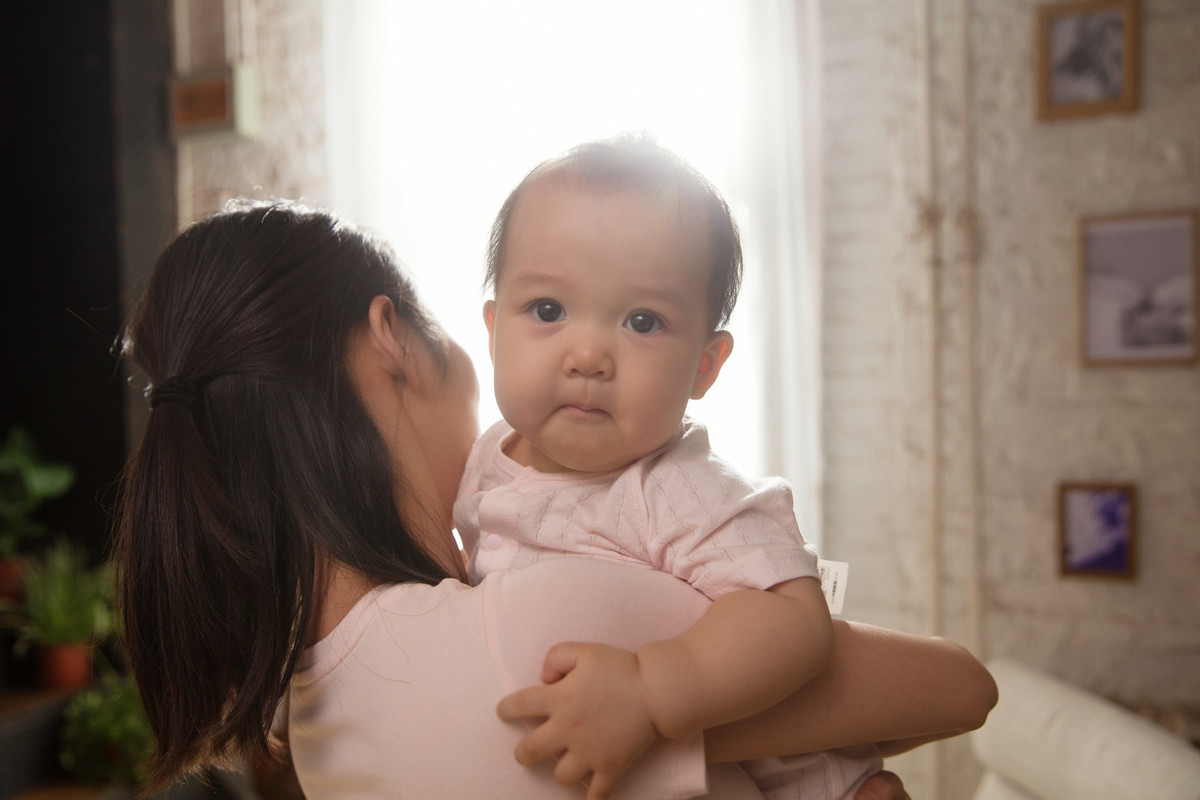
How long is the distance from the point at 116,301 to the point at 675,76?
2419 millimetres

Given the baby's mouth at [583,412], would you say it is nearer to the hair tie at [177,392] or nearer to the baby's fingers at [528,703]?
the baby's fingers at [528,703]

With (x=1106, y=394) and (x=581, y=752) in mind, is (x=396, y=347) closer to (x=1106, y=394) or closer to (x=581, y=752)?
(x=581, y=752)

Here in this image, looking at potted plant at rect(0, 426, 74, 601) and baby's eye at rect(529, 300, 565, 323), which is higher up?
baby's eye at rect(529, 300, 565, 323)

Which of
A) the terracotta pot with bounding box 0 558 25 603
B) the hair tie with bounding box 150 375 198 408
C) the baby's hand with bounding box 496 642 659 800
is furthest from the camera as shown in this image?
the terracotta pot with bounding box 0 558 25 603

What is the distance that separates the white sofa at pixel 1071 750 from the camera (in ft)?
4.75

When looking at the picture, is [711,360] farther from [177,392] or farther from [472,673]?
[177,392]

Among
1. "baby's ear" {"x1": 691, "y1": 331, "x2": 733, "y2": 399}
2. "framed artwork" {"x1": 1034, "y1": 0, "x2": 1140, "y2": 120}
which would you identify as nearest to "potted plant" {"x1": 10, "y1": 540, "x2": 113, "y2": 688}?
"baby's ear" {"x1": 691, "y1": 331, "x2": 733, "y2": 399}

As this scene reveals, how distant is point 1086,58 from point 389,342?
245 cm

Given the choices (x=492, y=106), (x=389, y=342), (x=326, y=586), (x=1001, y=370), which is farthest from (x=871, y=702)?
(x=492, y=106)

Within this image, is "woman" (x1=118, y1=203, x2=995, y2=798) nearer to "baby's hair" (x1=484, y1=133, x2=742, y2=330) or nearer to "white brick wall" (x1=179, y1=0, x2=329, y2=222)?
"baby's hair" (x1=484, y1=133, x2=742, y2=330)

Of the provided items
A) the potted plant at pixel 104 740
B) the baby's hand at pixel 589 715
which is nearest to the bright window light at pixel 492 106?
the potted plant at pixel 104 740

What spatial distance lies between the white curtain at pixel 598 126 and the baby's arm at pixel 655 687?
1927 millimetres

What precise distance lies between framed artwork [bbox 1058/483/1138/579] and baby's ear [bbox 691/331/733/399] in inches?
79.9

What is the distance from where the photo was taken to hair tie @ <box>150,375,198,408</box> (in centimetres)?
95
